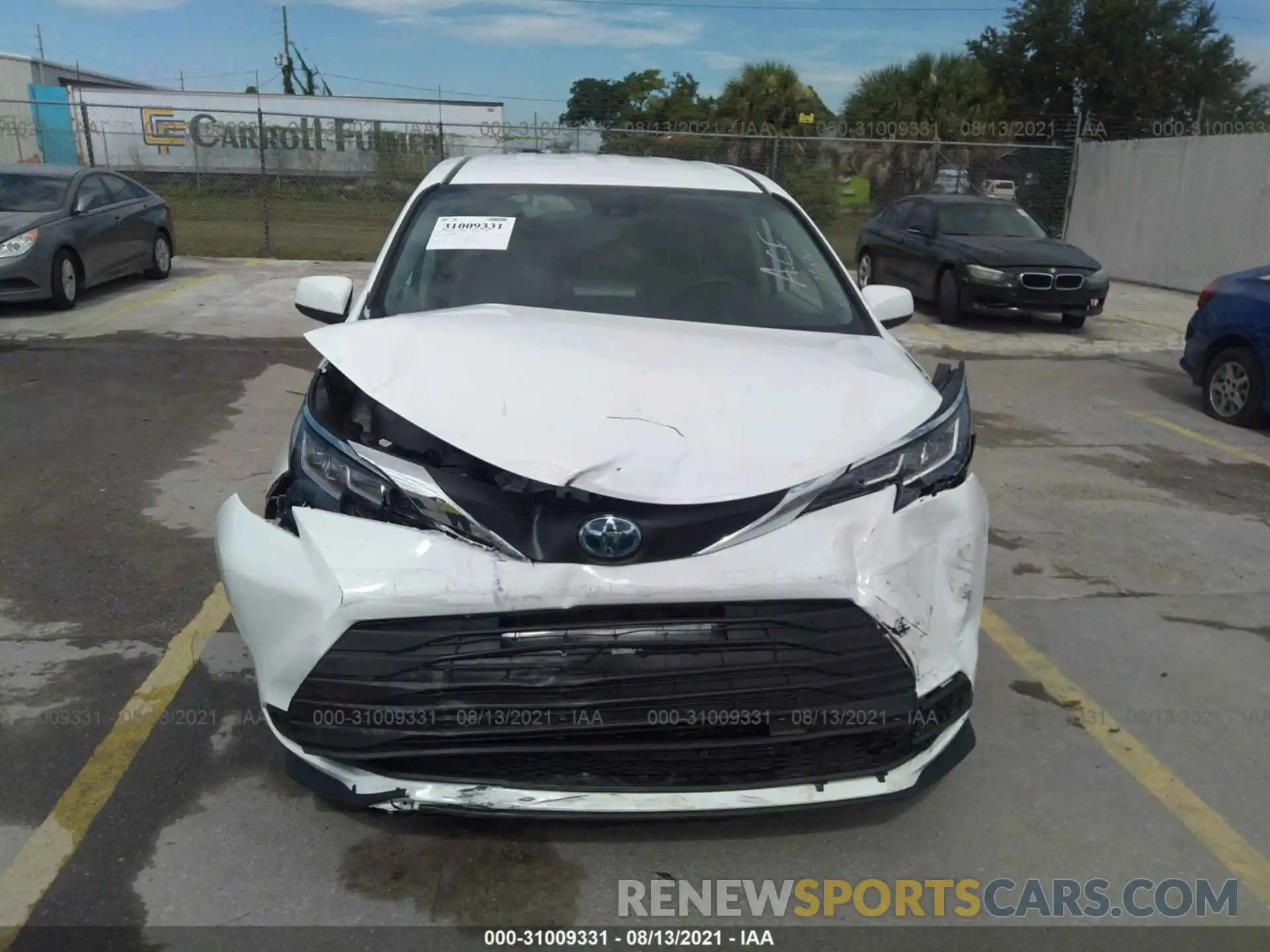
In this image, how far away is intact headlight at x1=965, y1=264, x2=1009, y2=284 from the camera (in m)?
11.4

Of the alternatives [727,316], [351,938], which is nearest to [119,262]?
[727,316]

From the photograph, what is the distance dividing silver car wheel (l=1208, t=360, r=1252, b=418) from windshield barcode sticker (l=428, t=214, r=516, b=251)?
591 cm

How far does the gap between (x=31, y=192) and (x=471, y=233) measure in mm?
9251

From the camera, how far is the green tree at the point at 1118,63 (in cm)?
3391

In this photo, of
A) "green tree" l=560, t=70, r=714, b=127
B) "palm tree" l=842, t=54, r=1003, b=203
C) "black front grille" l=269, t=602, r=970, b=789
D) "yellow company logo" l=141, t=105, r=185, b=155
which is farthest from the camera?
"green tree" l=560, t=70, r=714, b=127

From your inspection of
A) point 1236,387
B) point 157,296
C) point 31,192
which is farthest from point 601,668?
point 157,296

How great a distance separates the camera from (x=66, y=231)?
1053 cm

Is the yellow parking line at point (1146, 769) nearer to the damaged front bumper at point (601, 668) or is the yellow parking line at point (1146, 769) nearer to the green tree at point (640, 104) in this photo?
the damaged front bumper at point (601, 668)

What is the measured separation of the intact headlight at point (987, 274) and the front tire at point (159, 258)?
9.87m

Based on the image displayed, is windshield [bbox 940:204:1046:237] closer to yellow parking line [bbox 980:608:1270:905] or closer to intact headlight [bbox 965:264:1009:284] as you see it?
intact headlight [bbox 965:264:1009:284]

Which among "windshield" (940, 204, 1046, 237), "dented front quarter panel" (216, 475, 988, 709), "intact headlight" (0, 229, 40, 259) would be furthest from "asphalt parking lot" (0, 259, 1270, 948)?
"windshield" (940, 204, 1046, 237)

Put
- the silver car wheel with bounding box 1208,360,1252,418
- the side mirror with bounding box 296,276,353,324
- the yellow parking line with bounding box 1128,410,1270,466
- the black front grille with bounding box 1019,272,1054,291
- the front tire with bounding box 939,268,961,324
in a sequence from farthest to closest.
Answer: the front tire with bounding box 939,268,961,324 < the black front grille with bounding box 1019,272,1054,291 < the silver car wheel with bounding box 1208,360,1252,418 < the yellow parking line with bounding box 1128,410,1270,466 < the side mirror with bounding box 296,276,353,324

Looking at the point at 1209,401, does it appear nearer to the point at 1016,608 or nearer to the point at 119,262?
the point at 1016,608

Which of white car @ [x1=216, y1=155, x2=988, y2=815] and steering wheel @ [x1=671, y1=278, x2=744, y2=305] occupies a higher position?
steering wheel @ [x1=671, y1=278, x2=744, y2=305]
